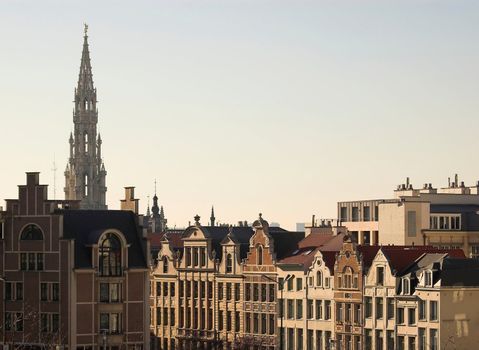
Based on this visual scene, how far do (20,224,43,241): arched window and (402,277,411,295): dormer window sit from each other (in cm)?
3039

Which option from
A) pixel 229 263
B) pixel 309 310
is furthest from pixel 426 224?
pixel 309 310

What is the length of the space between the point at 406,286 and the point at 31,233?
3153 centimetres

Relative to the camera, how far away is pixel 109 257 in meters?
150

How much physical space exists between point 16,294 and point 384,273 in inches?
1212

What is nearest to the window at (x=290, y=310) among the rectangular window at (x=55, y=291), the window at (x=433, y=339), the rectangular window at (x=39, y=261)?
the rectangular window at (x=55, y=291)

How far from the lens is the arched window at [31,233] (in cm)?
15112

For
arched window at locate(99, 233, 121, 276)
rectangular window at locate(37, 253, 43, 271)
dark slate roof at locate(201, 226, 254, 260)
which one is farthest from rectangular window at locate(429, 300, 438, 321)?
dark slate roof at locate(201, 226, 254, 260)

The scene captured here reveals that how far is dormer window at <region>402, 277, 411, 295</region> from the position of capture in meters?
144

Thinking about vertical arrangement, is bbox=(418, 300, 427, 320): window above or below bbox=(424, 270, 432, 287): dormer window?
below

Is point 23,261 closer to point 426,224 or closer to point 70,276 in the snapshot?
point 70,276

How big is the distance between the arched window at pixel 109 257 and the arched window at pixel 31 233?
5.54 meters

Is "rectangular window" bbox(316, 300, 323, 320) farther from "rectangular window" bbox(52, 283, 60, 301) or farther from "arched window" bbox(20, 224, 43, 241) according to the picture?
"arched window" bbox(20, 224, 43, 241)

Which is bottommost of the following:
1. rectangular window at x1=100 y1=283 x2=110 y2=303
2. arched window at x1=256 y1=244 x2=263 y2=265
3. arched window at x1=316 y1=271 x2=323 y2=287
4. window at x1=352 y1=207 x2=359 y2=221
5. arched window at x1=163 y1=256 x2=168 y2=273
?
rectangular window at x1=100 y1=283 x2=110 y2=303

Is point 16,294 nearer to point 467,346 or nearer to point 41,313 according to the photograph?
point 41,313
